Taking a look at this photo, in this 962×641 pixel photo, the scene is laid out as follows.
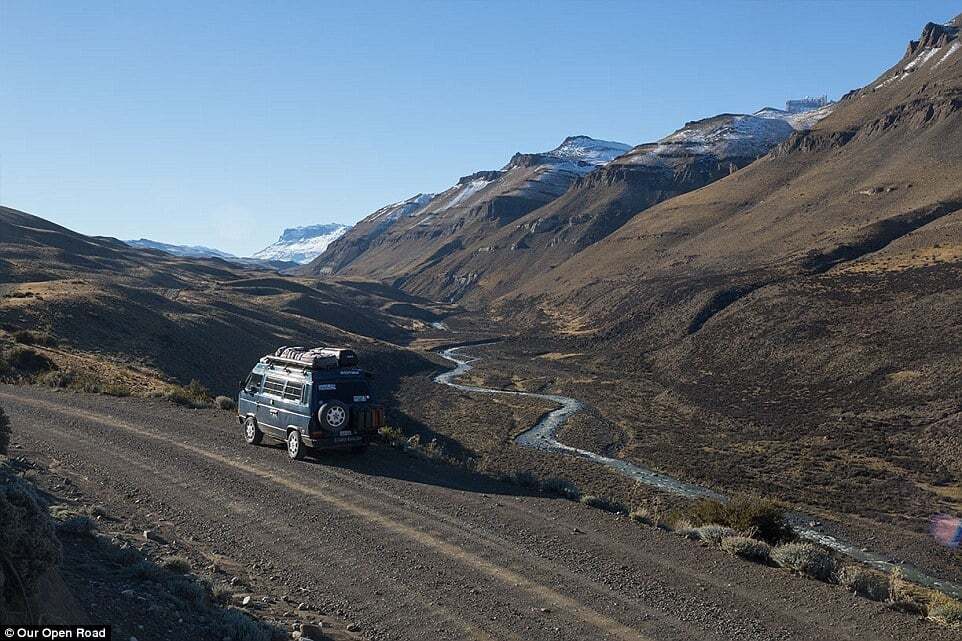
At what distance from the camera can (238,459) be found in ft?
55.4

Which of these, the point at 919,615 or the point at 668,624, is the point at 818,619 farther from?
the point at 668,624

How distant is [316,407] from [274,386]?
233 centimetres

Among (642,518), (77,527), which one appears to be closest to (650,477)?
(642,518)

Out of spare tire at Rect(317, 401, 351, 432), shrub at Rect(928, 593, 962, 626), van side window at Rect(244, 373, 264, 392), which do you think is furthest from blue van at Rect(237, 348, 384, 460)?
shrub at Rect(928, 593, 962, 626)

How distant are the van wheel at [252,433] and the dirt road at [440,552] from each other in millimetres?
1105

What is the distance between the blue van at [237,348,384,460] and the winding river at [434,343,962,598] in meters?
12.9

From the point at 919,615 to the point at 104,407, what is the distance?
2221 cm

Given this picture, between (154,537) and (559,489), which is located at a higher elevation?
(559,489)

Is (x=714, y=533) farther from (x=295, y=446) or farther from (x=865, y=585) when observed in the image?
(x=295, y=446)

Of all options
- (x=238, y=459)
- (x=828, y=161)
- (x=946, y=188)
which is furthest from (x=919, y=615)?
(x=828, y=161)

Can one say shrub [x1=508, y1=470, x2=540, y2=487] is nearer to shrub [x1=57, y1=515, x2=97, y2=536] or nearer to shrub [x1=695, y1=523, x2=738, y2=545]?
shrub [x1=695, y1=523, x2=738, y2=545]

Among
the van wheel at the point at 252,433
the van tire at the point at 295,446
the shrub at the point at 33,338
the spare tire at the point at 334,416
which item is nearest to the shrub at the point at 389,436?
the spare tire at the point at 334,416

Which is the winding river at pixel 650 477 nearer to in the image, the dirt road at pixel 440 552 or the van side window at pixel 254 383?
the dirt road at pixel 440 552

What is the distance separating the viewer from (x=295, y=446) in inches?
699
